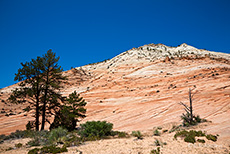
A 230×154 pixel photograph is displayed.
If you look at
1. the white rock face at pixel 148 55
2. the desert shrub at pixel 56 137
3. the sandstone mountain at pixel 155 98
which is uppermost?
the white rock face at pixel 148 55

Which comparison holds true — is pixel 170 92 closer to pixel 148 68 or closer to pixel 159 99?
pixel 159 99

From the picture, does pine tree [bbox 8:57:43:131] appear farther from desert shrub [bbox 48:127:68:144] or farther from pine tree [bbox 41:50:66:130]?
desert shrub [bbox 48:127:68:144]

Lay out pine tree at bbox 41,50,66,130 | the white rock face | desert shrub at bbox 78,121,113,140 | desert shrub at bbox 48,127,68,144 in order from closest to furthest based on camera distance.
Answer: desert shrub at bbox 48,127,68,144, desert shrub at bbox 78,121,113,140, pine tree at bbox 41,50,66,130, the white rock face

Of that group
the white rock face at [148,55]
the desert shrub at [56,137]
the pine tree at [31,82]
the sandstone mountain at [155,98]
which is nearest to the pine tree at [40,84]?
the pine tree at [31,82]

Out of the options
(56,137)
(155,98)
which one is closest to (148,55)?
(155,98)

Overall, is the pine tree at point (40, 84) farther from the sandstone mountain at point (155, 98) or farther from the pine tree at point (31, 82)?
the sandstone mountain at point (155, 98)

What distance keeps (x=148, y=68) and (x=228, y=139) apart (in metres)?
33.6

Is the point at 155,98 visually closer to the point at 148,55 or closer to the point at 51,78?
the point at 51,78

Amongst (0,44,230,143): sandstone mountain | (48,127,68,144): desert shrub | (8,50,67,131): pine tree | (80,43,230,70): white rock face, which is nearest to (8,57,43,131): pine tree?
(8,50,67,131): pine tree

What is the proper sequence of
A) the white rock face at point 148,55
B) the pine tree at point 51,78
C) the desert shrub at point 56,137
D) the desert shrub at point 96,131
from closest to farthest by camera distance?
1. the desert shrub at point 56,137
2. the desert shrub at point 96,131
3. the pine tree at point 51,78
4. the white rock face at point 148,55

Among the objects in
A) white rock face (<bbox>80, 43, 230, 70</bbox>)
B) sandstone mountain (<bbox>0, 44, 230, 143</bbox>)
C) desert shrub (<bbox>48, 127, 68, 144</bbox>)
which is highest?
white rock face (<bbox>80, 43, 230, 70</bbox>)

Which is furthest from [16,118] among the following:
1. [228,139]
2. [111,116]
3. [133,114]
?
[228,139]

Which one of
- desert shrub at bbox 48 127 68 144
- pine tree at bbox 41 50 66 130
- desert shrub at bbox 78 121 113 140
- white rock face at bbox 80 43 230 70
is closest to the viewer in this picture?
desert shrub at bbox 48 127 68 144

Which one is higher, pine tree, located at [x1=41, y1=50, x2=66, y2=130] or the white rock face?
the white rock face
